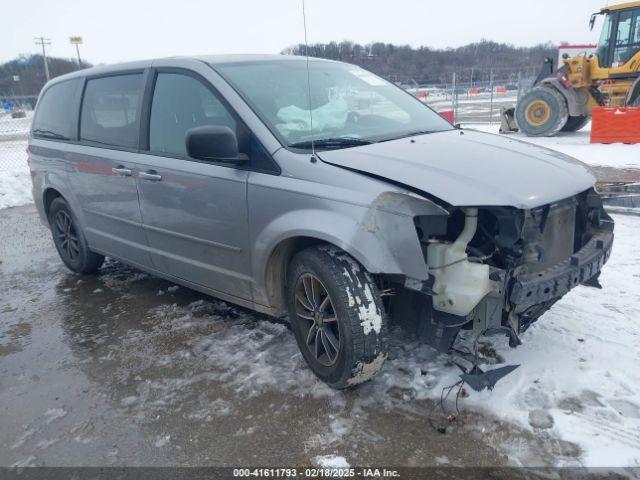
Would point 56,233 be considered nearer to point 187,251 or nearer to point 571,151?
point 187,251

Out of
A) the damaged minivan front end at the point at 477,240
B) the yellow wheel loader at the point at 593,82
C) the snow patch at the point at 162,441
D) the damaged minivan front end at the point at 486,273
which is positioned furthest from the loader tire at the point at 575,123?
the snow patch at the point at 162,441

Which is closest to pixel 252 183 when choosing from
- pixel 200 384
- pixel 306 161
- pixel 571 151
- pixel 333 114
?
pixel 306 161

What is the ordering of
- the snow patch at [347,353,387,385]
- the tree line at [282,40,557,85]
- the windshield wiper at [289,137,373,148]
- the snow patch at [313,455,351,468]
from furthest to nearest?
the tree line at [282,40,557,85] < the windshield wiper at [289,137,373,148] < the snow patch at [347,353,387,385] < the snow patch at [313,455,351,468]

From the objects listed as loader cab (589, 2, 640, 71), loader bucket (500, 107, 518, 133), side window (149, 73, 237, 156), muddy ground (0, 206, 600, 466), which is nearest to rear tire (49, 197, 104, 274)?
muddy ground (0, 206, 600, 466)

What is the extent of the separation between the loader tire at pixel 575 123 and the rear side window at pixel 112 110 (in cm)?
1338

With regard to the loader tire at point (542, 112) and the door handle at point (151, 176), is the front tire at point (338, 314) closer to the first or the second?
the door handle at point (151, 176)

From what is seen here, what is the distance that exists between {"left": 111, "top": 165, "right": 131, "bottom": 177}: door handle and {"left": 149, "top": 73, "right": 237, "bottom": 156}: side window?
11.8 inches

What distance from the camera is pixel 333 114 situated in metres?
3.46

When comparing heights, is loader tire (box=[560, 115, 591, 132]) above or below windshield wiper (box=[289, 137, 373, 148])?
below

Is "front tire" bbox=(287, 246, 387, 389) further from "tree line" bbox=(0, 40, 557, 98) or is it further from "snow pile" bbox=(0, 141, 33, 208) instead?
"tree line" bbox=(0, 40, 557, 98)

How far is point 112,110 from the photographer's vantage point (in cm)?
424

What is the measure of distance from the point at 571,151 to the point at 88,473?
1084cm

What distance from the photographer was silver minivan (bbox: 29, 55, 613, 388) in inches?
99.9

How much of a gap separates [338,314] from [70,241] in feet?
12.0
